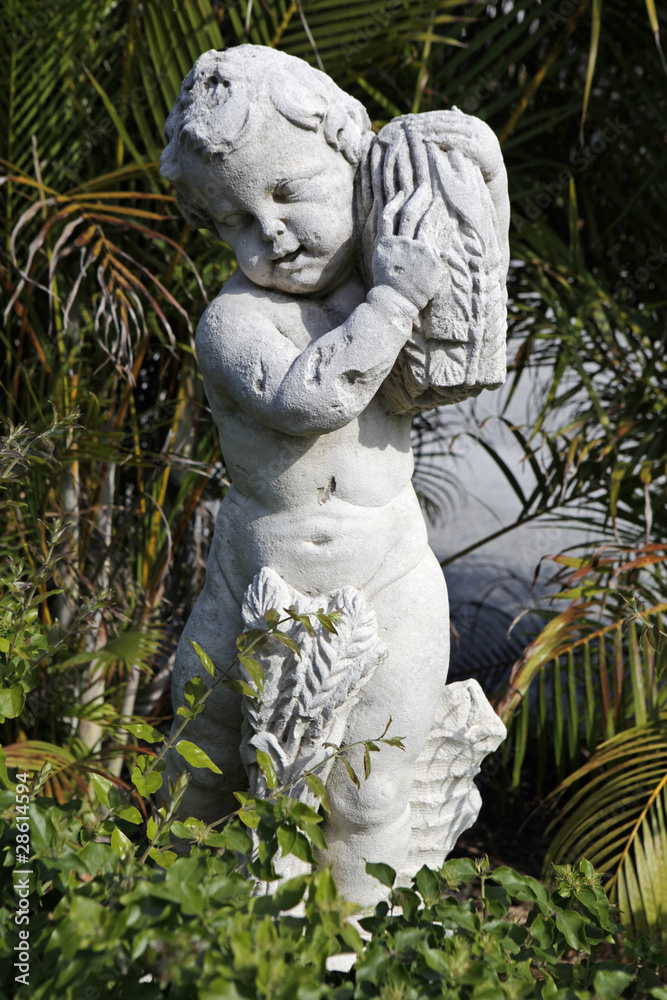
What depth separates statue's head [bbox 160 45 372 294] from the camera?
146 centimetres

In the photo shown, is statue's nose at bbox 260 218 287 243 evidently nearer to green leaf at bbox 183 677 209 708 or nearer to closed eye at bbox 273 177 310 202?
closed eye at bbox 273 177 310 202

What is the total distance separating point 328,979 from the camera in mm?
1150

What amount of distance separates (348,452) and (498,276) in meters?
0.37

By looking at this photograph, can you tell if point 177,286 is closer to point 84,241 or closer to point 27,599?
point 84,241

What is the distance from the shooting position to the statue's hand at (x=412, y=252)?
4.71 feet

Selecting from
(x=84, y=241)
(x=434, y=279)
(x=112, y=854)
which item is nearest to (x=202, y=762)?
(x=112, y=854)

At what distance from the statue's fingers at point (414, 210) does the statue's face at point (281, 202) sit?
5.1 inches

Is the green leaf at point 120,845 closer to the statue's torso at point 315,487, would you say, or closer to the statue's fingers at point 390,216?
the statue's torso at point 315,487

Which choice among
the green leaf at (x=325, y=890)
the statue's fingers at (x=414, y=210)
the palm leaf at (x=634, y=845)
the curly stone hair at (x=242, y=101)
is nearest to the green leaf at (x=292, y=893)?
the green leaf at (x=325, y=890)

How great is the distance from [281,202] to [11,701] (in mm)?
847

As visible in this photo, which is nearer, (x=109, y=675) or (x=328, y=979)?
(x=328, y=979)

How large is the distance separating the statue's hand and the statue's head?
0.38ft

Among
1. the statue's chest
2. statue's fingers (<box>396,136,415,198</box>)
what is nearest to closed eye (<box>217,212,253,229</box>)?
the statue's chest

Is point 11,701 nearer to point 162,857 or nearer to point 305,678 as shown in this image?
point 162,857
